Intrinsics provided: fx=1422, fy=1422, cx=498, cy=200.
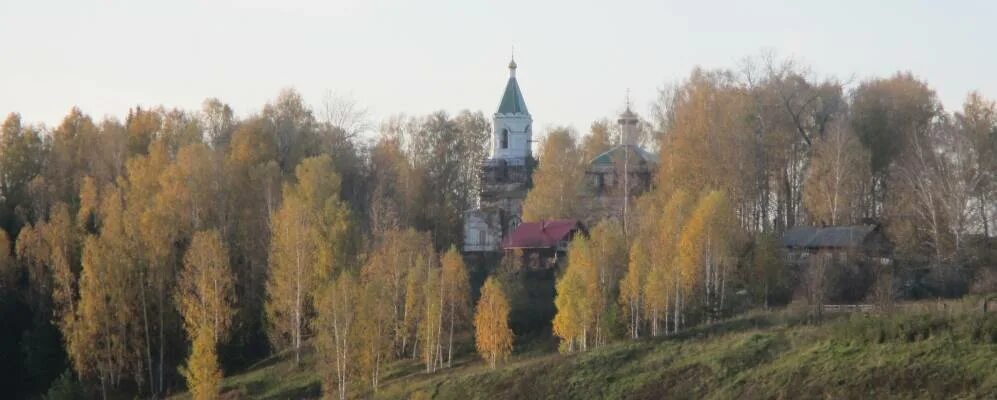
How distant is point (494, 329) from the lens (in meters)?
36.5

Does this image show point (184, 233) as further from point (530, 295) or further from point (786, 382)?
point (786, 382)

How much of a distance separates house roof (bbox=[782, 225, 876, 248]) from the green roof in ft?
65.4

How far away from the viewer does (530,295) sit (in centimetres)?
4344

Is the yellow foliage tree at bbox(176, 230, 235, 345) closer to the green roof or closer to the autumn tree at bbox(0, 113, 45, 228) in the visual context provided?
the autumn tree at bbox(0, 113, 45, 228)

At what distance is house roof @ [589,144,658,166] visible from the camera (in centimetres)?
5100

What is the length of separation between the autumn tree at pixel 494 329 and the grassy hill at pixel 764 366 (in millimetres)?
442

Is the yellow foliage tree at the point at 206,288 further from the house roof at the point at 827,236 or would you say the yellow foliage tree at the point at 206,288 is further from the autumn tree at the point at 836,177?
the autumn tree at the point at 836,177

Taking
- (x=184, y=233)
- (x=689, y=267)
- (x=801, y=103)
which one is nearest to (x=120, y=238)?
(x=184, y=233)

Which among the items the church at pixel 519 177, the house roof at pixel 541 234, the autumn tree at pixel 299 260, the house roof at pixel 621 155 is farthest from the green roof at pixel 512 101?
the autumn tree at pixel 299 260

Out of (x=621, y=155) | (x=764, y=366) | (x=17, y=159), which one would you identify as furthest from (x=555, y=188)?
(x=764, y=366)

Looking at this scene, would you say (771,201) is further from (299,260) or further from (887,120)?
(299,260)

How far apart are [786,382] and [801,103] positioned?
19.7 m

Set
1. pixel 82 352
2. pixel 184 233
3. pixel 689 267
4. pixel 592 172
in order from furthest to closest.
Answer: pixel 592 172
pixel 184 233
pixel 82 352
pixel 689 267

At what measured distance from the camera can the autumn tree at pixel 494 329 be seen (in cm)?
3647
